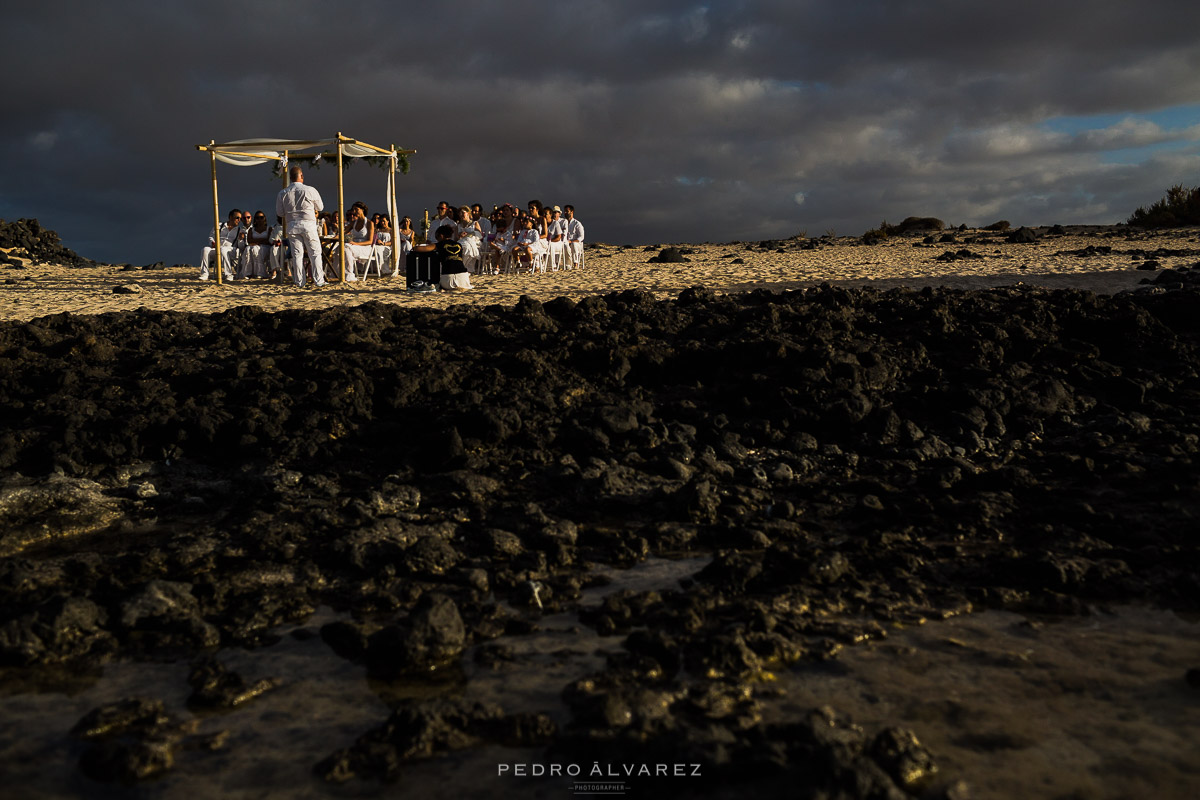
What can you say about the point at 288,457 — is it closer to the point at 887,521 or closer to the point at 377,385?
the point at 377,385

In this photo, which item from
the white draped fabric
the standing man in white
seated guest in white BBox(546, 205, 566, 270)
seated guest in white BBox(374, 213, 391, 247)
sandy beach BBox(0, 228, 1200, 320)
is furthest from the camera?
seated guest in white BBox(546, 205, 566, 270)

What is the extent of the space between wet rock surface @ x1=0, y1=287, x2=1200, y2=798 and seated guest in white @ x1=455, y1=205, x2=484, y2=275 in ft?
27.3

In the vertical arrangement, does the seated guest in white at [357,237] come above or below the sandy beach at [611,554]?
above

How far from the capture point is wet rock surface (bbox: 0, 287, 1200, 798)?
340 cm

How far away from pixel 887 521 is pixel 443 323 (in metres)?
5.76

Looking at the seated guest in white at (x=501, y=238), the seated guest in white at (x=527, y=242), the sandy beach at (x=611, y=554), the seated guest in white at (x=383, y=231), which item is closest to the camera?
the sandy beach at (x=611, y=554)

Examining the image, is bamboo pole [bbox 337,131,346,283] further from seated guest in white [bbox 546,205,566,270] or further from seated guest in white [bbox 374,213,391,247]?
seated guest in white [bbox 546,205,566,270]

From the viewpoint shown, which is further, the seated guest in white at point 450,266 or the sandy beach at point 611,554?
the seated guest in white at point 450,266

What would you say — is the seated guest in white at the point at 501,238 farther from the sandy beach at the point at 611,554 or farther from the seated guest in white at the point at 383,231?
the sandy beach at the point at 611,554

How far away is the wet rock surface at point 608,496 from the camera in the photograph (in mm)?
3404

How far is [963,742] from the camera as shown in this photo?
9.87 ft

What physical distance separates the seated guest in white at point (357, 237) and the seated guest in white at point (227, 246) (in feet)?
9.04

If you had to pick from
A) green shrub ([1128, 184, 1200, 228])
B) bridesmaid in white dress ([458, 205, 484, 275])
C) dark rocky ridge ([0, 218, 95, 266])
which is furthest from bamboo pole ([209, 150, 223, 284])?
green shrub ([1128, 184, 1200, 228])

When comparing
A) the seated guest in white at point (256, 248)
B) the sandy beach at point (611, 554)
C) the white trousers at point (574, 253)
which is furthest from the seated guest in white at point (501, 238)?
the sandy beach at point (611, 554)
